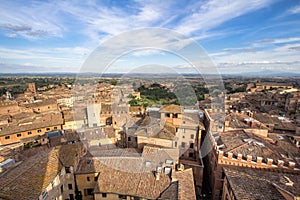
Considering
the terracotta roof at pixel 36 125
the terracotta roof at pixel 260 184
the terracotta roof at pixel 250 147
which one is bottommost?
the terracotta roof at pixel 36 125

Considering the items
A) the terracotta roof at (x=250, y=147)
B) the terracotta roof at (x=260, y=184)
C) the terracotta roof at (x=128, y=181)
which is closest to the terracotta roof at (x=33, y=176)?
the terracotta roof at (x=128, y=181)

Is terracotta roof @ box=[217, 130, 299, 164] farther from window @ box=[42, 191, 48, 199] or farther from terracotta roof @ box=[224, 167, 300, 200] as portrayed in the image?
window @ box=[42, 191, 48, 199]

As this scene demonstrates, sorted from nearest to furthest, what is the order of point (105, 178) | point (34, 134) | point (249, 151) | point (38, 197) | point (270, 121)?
point (38, 197) < point (105, 178) < point (249, 151) < point (270, 121) < point (34, 134)

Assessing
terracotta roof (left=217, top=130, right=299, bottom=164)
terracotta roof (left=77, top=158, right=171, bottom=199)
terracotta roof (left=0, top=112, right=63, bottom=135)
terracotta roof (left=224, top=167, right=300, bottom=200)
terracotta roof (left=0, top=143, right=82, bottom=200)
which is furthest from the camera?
terracotta roof (left=0, top=112, right=63, bottom=135)

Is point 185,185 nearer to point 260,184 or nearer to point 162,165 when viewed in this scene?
point 162,165

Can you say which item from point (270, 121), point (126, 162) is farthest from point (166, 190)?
point (270, 121)

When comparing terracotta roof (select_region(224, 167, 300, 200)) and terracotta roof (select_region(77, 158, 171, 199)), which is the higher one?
terracotta roof (select_region(224, 167, 300, 200))

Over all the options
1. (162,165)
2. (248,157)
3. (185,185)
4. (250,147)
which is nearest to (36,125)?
(162,165)

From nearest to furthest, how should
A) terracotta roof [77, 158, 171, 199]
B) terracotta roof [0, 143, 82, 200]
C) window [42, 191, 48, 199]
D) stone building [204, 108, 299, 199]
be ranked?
terracotta roof [0, 143, 82, 200] → window [42, 191, 48, 199] → terracotta roof [77, 158, 171, 199] → stone building [204, 108, 299, 199]

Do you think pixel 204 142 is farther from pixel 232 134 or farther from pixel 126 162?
pixel 126 162

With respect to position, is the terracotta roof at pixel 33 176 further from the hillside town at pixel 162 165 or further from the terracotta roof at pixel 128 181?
the terracotta roof at pixel 128 181

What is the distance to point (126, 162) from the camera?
13.2 meters

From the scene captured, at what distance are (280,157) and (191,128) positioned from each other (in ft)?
24.7

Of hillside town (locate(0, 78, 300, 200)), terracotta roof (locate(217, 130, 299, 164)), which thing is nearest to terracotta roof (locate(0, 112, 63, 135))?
hillside town (locate(0, 78, 300, 200))
